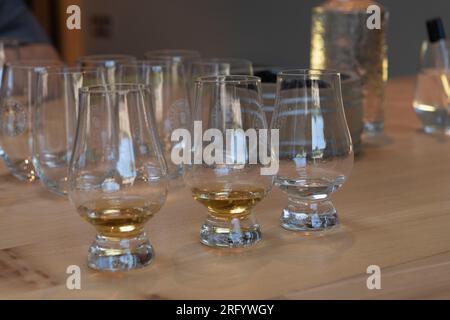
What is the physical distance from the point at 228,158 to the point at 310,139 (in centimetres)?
11

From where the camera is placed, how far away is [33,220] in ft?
3.03

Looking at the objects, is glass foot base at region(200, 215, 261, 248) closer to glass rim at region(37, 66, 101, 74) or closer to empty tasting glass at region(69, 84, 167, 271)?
empty tasting glass at region(69, 84, 167, 271)

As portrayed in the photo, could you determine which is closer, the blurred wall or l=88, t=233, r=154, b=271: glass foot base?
l=88, t=233, r=154, b=271: glass foot base

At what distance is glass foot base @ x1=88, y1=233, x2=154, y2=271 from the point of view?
2.44ft

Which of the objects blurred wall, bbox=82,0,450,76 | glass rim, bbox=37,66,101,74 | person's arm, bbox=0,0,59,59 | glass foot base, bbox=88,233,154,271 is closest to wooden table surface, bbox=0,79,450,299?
glass foot base, bbox=88,233,154,271

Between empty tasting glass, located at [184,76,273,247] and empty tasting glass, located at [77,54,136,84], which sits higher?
empty tasting glass, located at [77,54,136,84]

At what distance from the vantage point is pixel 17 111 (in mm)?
1073

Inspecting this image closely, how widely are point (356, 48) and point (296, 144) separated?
0.63 meters

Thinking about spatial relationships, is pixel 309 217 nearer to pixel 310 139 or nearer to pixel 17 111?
pixel 310 139

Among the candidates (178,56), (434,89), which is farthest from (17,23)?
(434,89)

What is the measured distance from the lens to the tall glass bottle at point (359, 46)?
1.43 meters

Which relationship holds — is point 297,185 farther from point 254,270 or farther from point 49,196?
point 49,196

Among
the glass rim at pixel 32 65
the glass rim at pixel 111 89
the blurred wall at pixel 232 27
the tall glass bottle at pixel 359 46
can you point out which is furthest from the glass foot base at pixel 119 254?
the blurred wall at pixel 232 27

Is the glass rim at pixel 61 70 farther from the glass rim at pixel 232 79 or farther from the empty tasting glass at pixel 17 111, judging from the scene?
the glass rim at pixel 232 79
